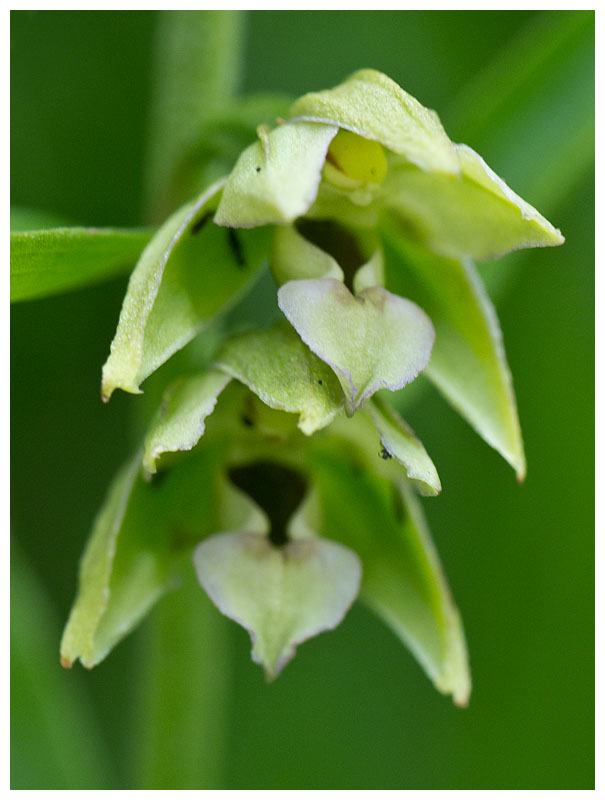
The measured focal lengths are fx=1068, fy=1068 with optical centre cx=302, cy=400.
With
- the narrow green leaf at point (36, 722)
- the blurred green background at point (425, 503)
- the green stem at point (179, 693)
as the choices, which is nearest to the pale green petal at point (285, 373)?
the green stem at point (179, 693)

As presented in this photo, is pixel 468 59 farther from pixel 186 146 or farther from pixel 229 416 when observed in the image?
pixel 229 416

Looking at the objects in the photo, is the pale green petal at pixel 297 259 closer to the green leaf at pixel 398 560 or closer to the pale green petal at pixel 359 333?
the pale green petal at pixel 359 333

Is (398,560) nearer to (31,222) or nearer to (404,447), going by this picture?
(404,447)

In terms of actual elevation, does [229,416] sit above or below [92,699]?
above

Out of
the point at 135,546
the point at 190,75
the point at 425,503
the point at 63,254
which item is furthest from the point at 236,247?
the point at 425,503

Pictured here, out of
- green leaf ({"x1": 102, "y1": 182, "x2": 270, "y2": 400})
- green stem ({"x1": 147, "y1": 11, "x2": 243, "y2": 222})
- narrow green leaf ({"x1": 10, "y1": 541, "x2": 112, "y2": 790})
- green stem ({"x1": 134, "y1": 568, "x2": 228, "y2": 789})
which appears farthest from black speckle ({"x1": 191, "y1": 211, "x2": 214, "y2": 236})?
narrow green leaf ({"x1": 10, "y1": 541, "x2": 112, "y2": 790})

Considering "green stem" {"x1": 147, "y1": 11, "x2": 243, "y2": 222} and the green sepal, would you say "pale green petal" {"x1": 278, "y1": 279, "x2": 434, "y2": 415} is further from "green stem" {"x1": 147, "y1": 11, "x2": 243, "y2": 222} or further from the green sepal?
"green stem" {"x1": 147, "y1": 11, "x2": 243, "y2": 222}

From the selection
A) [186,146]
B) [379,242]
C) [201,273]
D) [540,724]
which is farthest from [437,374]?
[540,724]
